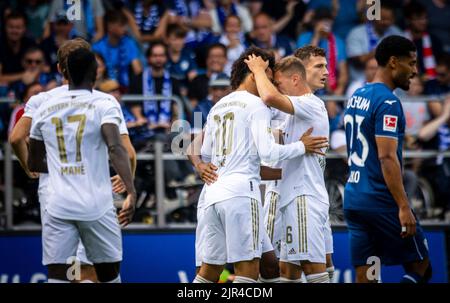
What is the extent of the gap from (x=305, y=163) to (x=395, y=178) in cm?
91

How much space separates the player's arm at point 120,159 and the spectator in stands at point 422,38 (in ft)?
27.3

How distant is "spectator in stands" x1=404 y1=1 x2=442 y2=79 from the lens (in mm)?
17587

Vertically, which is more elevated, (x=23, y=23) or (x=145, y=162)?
(x=23, y=23)

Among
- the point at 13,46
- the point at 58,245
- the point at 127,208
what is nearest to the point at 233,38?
the point at 13,46

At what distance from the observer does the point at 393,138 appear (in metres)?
10.4

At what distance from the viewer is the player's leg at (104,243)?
9.98 metres

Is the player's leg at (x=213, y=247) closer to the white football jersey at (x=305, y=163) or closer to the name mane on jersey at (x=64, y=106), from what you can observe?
the white football jersey at (x=305, y=163)

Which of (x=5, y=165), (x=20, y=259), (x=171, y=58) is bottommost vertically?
(x=20, y=259)

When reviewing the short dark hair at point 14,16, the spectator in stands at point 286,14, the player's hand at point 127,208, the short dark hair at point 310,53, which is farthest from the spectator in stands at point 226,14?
the player's hand at point 127,208

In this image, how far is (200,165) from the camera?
35.9 ft

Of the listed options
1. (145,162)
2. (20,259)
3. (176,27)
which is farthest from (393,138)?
(176,27)

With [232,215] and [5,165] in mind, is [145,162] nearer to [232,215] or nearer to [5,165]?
[5,165]

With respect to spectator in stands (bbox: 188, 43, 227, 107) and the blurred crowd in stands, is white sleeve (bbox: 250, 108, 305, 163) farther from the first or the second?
spectator in stands (bbox: 188, 43, 227, 107)

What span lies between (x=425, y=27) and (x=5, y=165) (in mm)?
6754
